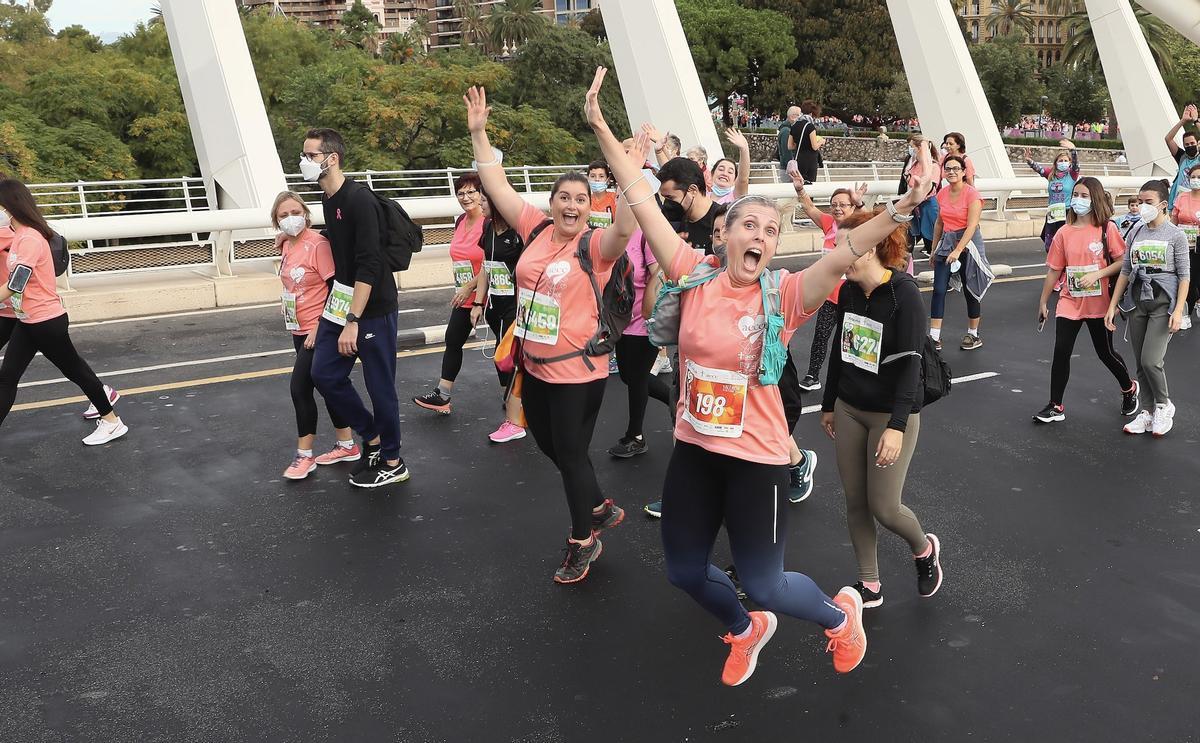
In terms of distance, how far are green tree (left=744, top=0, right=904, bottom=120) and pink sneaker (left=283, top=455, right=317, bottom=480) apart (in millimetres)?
64766

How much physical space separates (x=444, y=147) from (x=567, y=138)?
18.2 ft

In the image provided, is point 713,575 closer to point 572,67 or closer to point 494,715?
point 494,715

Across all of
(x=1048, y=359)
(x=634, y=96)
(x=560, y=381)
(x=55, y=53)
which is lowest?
(x=1048, y=359)

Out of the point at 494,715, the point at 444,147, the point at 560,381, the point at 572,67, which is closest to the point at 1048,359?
the point at 560,381

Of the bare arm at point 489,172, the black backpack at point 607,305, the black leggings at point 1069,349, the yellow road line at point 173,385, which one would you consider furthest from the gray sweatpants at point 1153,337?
the yellow road line at point 173,385

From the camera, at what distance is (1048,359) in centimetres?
970

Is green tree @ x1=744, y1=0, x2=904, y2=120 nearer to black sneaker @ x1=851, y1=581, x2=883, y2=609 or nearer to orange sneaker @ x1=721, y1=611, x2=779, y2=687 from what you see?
black sneaker @ x1=851, y1=581, x2=883, y2=609

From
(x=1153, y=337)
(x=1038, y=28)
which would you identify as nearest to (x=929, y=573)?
(x=1153, y=337)

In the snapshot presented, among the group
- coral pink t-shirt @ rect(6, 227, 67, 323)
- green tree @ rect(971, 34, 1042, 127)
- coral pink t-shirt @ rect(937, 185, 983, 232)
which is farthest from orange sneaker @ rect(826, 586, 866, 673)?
green tree @ rect(971, 34, 1042, 127)

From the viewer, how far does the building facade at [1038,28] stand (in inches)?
4208

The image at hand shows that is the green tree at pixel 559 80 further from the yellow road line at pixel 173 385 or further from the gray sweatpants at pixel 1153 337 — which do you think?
the gray sweatpants at pixel 1153 337

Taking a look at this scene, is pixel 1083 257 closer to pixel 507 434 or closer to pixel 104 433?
pixel 507 434

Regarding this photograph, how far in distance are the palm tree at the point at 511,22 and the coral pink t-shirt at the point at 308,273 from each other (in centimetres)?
7802

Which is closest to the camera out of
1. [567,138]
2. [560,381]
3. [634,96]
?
[560,381]
